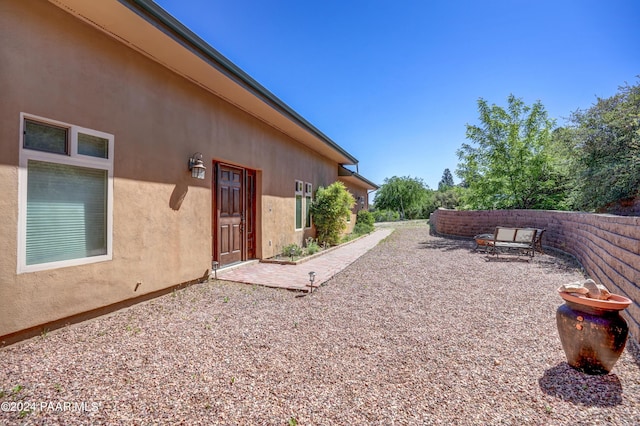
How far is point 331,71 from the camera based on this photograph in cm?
1173

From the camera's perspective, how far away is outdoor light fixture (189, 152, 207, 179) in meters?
5.24

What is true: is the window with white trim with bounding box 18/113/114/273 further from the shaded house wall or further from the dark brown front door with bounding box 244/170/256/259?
the shaded house wall

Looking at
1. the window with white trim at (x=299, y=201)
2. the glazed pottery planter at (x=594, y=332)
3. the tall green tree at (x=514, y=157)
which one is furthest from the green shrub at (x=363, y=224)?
the glazed pottery planter at (x=594, y=332)

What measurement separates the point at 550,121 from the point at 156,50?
638 inches

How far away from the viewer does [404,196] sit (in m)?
38.6

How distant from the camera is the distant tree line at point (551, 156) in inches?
351

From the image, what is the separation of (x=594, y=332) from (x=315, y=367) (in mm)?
→ 2492

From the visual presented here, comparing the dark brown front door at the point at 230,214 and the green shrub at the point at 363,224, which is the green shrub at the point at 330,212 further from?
the green shrub at the point at 363,224

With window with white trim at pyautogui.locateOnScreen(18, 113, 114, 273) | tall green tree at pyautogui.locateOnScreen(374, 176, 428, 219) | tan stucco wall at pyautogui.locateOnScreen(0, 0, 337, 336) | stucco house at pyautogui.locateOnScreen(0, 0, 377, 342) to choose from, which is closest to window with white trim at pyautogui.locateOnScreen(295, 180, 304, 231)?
tan stucco wall at pyautogui.locateOnScreen(0, 0, 337, 336)

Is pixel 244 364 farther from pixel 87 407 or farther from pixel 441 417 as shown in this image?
pixel 441 417

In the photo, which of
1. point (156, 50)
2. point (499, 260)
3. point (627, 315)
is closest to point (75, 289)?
point (156, 50)

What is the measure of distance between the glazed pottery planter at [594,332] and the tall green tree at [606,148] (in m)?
9.10

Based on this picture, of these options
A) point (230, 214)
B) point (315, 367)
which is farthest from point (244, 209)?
point (315, 367)

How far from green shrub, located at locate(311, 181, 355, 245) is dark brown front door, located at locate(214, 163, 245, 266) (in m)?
4.02
